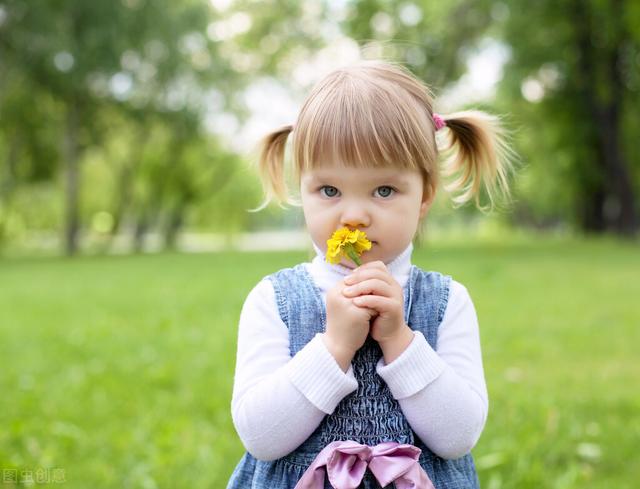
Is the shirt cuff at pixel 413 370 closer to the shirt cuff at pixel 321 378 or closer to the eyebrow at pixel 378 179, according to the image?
the shirt cuff at pixel 321 378

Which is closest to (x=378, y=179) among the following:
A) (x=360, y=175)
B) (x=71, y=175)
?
(x=360, y=175)

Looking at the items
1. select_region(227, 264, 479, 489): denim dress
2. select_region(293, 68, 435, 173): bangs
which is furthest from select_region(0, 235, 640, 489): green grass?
select_region(293, 68, 435, 173): bangs

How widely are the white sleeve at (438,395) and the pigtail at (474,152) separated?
1.64 feet

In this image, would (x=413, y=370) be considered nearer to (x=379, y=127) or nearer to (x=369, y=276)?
(x=369, y=276)

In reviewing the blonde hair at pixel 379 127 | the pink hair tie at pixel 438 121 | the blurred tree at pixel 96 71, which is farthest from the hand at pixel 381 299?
the blurred tree at pixel 96 71

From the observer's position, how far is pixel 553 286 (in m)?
10.2

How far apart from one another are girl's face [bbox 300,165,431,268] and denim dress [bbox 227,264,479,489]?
13 centimetres

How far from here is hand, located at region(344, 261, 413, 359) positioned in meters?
1.56

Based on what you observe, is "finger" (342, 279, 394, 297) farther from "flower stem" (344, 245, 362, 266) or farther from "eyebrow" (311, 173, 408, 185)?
"eyebrow" (311, 173, 408, 185)

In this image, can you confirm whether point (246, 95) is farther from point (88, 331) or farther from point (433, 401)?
point (433, 401)

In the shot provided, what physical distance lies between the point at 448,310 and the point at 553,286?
29.0ft

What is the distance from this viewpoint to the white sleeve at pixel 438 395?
1.60m

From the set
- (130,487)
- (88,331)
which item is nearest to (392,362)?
(130,487)

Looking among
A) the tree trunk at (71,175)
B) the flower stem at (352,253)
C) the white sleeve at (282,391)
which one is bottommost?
the tree trunk at (71,175)
